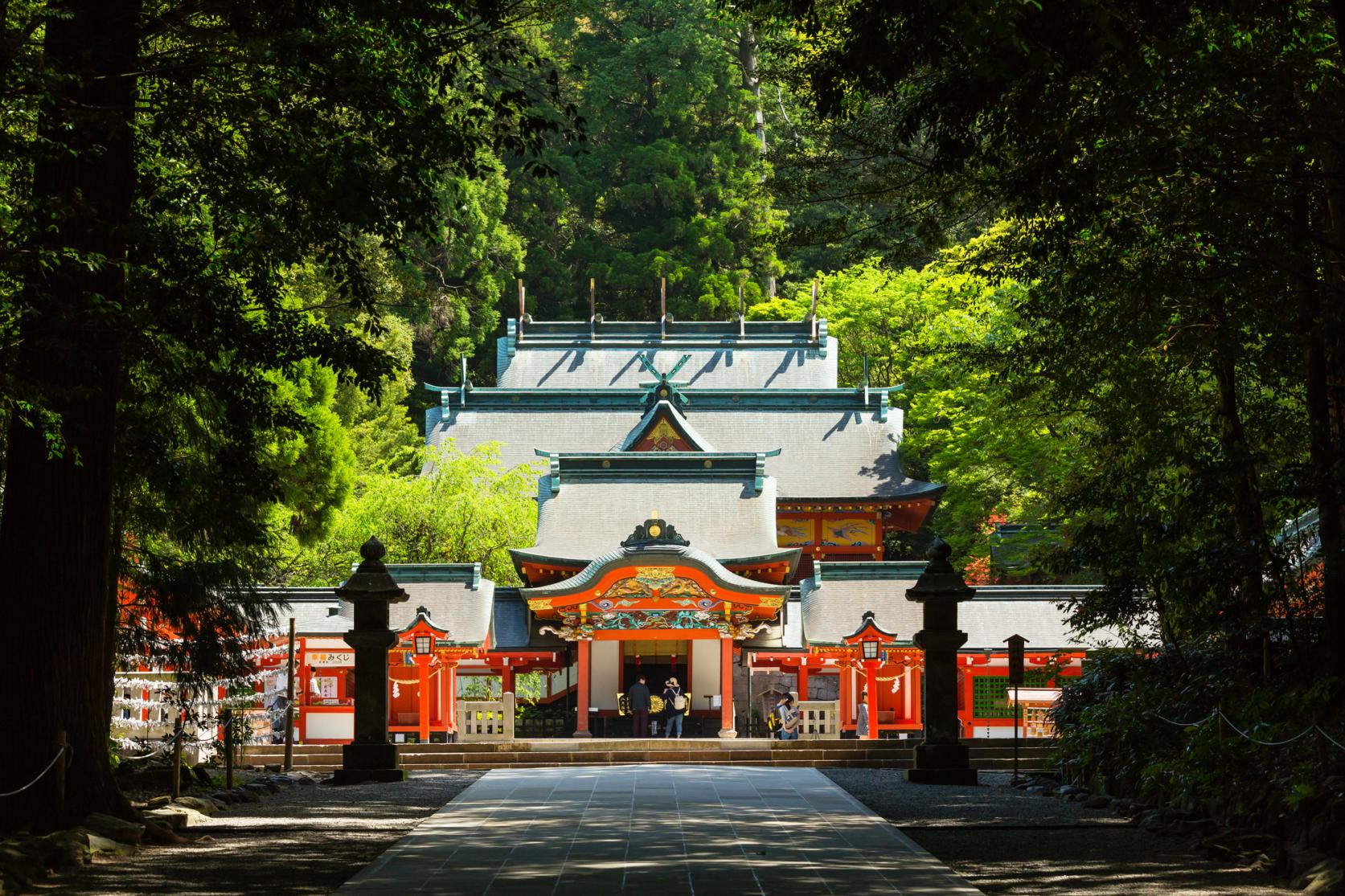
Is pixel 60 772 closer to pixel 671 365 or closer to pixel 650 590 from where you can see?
pixel 650 590

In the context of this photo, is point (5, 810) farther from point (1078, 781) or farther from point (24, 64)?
point (1078, 781)

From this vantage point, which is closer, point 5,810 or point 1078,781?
point 5,810

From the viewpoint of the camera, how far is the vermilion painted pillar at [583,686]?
Answer: 82.7 feet

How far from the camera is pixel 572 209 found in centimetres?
5169

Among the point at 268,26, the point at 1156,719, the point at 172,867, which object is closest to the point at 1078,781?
the point at 1156,719

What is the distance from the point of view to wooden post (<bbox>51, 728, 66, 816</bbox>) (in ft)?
33.6

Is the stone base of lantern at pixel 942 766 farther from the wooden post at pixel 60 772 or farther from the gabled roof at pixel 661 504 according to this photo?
the gabled roof at pixel 661 504

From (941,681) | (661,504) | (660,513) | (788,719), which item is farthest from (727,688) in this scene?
(941,681)

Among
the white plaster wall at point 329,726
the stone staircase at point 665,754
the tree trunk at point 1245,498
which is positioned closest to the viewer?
the tree trunk at point 1245,498

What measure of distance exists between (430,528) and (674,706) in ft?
27.6

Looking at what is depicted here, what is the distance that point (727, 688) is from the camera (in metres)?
24.8

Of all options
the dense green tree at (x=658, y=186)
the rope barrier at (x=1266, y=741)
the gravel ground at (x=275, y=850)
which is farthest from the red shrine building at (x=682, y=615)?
the dense green tree at (x=658, y=186)

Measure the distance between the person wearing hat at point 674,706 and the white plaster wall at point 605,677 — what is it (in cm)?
236

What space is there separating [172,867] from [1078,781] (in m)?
8.76
